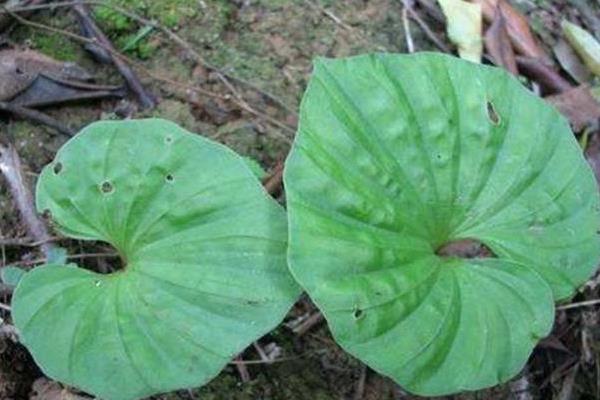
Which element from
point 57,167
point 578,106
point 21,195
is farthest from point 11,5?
point 578,106

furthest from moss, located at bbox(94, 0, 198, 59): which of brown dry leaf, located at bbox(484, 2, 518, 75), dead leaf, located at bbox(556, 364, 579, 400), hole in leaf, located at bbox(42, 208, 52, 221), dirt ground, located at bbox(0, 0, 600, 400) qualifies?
dead leaf, located at bbox(556, 364, 579, 400)

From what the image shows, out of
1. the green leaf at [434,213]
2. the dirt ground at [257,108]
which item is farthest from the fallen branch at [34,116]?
the green leaf at [434,213]

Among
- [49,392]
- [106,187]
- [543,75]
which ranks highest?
[106,187]

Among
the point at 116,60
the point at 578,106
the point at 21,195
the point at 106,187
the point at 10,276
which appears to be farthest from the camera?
the point at 578,106

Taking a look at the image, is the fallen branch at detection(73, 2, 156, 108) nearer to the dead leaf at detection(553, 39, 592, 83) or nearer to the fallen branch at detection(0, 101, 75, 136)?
the fallen branch at detection(0, 101, 75, 136)

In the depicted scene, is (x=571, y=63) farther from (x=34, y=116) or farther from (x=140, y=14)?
(x=34, y=116)

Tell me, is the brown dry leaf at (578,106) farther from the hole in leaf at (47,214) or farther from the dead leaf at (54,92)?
the hole in leaf at (47,214)
